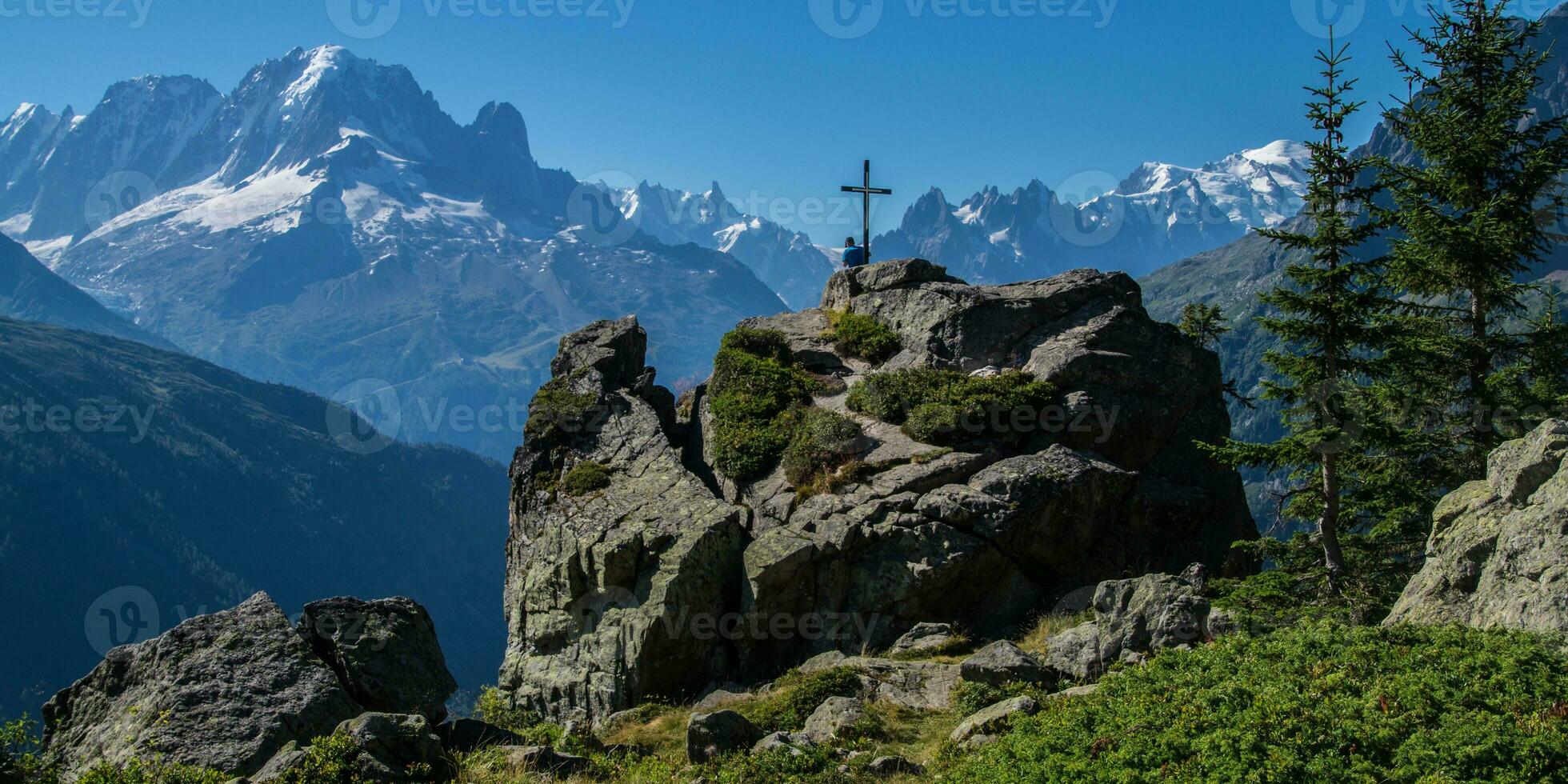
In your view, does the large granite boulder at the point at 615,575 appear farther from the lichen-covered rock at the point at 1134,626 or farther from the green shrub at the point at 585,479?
the lichen-covered rock at the point at 1134,626

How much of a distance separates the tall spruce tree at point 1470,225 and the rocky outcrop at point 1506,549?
20.4 feet

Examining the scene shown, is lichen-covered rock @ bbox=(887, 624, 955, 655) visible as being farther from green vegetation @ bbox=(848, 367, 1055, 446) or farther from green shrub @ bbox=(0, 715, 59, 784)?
green shrub @ bbox=(0, 715, 59, 784)

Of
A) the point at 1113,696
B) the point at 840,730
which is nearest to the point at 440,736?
the point at 840,730

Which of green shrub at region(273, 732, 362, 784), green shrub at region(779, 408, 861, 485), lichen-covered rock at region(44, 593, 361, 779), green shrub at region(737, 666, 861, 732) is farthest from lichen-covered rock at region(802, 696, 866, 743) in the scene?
green shrub at region(779, 408, 861, 485)

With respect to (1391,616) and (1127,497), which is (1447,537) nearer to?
(1391,616)

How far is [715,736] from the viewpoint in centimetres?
1631

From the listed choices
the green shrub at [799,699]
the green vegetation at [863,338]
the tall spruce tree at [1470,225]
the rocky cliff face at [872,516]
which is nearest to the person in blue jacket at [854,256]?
the green vegetation at [863,338]

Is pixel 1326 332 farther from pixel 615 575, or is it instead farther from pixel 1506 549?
pixel 615 575

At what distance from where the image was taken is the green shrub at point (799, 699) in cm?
1822

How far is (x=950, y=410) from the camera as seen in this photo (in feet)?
88.5

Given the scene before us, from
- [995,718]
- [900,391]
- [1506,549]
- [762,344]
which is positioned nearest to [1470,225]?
[1506,549]

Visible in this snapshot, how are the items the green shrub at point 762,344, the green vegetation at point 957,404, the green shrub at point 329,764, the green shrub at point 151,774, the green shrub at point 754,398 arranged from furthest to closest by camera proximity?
the green shrub at point 762,344, the green shrub at point 754,398, the green vegetation at point 957,404, the green shrub at point 329,764, the green shrub at point 151,774

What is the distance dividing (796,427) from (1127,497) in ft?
30.4

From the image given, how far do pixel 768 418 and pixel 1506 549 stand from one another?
62.7ft
